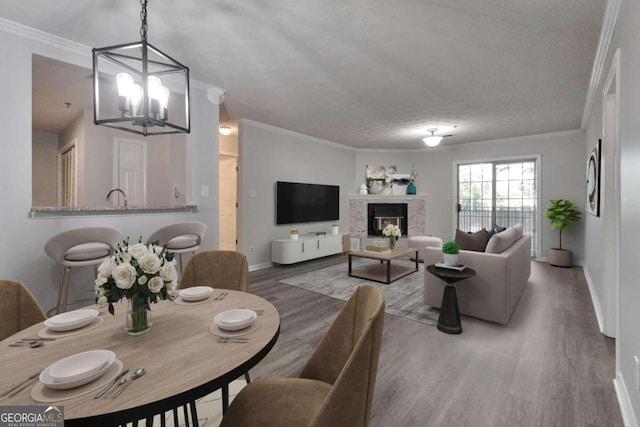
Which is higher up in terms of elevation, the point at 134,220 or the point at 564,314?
the point at 134,220

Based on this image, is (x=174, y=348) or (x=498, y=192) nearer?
(x=174, y=348)

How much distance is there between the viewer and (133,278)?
1.02 metres

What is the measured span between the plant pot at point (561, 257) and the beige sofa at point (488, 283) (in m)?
2.82

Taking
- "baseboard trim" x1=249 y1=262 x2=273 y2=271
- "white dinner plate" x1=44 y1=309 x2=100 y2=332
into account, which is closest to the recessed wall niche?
"baseboard trim" x1=249 y1=262 x2=273 y2=271

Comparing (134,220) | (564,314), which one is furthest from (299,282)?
(564,314)

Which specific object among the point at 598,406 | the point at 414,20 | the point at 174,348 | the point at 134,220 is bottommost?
the point at 598,406

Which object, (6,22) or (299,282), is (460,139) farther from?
(6,22)

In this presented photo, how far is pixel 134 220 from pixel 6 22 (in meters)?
1.74

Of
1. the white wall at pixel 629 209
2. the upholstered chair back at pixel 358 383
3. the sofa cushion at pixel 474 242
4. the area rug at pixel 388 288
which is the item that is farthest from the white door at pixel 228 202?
the white wall at pixel 629 209

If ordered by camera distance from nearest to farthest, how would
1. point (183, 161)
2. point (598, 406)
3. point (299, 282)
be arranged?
point (598, 406)
point (183, 161)
point (299, 282)

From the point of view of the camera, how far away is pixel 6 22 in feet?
7.28

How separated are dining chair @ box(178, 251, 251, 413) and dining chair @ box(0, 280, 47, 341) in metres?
0.72

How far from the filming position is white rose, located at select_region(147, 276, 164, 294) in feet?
3.45

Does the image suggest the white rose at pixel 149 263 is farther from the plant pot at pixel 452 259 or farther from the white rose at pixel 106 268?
the plant pot at pixel 452 259
